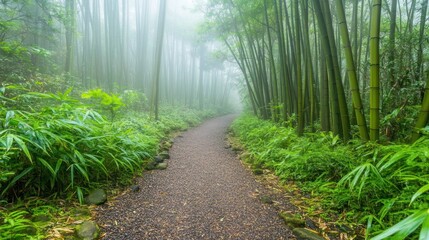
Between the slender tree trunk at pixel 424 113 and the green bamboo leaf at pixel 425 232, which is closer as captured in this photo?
the green bamboo leaf at pixel 425 232

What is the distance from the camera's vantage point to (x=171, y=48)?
13688mm

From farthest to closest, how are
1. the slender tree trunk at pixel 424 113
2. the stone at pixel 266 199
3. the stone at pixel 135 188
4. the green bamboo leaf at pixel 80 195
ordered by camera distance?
the stone at pixel 135 188, the stone at pixel 266 199, the green bamboo leaf at pixel 80 195, the slender tree trunk at pixel 424 113

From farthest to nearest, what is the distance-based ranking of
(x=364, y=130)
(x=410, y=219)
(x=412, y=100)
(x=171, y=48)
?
(x=171, y=48), (x=412, y=100), (x=364, y=130), (x=410, y=219)

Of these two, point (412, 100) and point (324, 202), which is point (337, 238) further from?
point (412, 100)

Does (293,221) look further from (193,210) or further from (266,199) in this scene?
(193,210)

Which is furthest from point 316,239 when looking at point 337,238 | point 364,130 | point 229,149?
point 229,149

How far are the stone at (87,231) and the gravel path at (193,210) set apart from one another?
7cm

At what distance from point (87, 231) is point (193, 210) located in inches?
29.9

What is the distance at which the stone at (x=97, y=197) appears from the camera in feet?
5.67

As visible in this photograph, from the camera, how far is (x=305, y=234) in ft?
4.36

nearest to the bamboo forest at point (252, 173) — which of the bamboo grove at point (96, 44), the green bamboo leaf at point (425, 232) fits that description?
the green bamboo leaf at point (425, 232)

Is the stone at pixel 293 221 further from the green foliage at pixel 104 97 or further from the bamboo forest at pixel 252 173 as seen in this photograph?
the green foliage at pixel 104 97

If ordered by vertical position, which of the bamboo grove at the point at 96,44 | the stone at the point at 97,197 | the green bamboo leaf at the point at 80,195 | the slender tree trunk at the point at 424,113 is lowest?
the stone at the point at 97,197

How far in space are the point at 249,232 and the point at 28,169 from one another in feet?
5.56
